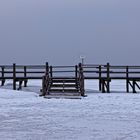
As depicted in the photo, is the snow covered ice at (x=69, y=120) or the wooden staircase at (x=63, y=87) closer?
the snow covered ice at (x=69, y=120)

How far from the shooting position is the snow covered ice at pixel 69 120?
37.1 ft

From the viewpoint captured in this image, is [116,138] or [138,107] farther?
[138,107]

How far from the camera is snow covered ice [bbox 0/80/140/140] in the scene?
11305 millimetres

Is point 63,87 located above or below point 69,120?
above

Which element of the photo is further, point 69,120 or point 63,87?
point 63,87

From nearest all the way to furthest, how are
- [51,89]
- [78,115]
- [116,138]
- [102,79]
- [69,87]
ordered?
[116,138]
[78,115]
[51,89]
[69,87]
[102,79]

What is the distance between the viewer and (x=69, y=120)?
45.9ft

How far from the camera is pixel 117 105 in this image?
61.1 feet

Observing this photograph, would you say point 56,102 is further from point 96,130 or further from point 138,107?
point 96,130

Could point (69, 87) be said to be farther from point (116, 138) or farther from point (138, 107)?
point (116, 138)

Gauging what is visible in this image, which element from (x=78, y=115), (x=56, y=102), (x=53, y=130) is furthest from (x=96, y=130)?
(x=56, y=102)

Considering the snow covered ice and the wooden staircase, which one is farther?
the wooden staircase

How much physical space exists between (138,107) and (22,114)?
463cm

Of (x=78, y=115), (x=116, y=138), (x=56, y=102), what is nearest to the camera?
(x=116, y=138)
